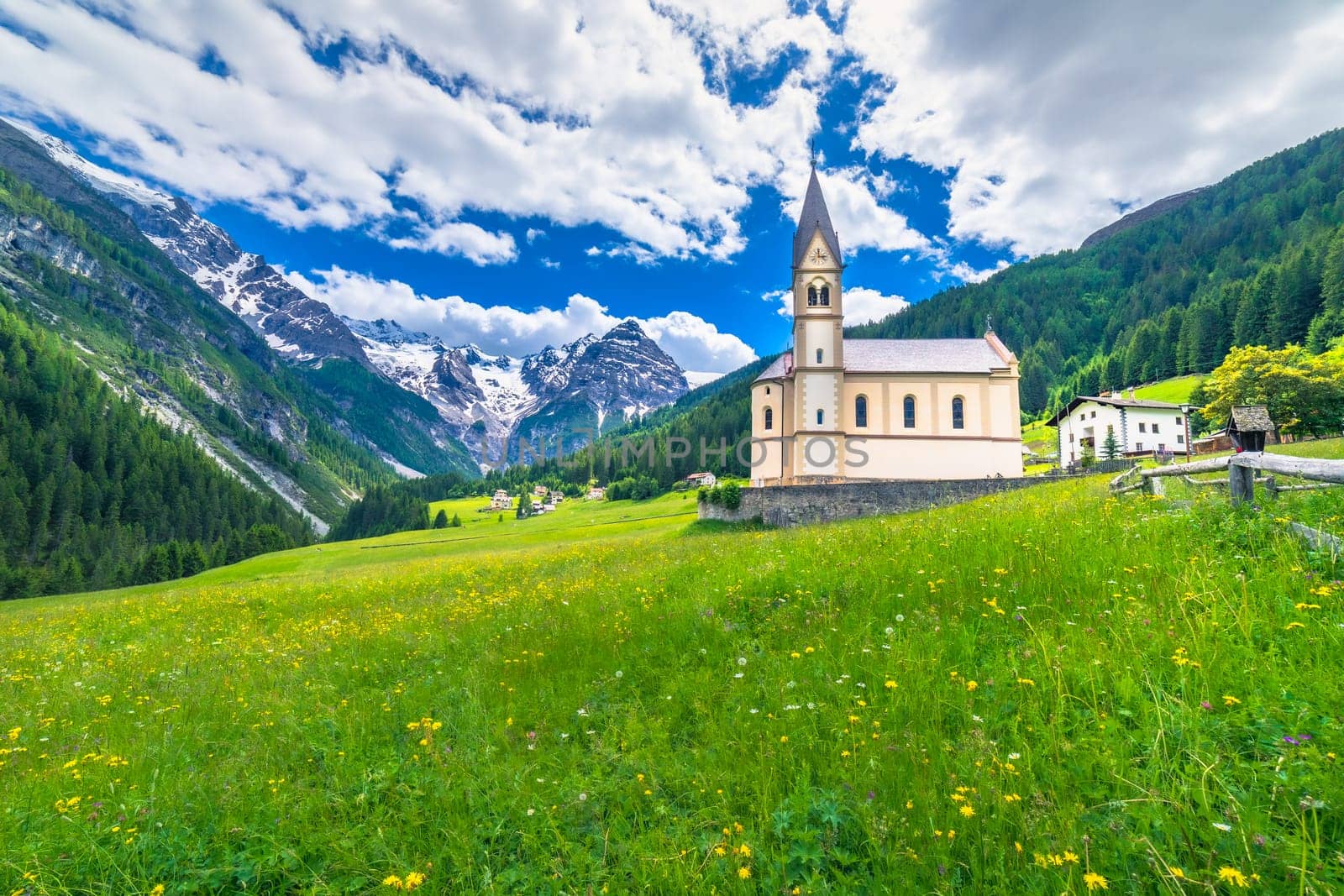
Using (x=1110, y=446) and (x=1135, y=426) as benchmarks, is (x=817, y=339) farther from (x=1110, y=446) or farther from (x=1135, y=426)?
(x=1135, y=426)

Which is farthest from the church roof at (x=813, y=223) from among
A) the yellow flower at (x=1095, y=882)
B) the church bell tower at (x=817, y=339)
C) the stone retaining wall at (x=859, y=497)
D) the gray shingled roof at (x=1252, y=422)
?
the yellow flower at (x=1095, y=882)

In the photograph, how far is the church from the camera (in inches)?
1788

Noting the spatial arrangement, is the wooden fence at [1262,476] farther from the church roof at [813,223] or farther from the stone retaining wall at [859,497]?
the church roof at [813,223]

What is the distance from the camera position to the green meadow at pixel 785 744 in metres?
3.17

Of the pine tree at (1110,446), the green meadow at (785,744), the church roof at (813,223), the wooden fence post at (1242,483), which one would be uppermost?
the church roof at (813,223)

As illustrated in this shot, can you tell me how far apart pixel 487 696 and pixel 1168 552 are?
26.5 feet

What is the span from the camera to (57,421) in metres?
145

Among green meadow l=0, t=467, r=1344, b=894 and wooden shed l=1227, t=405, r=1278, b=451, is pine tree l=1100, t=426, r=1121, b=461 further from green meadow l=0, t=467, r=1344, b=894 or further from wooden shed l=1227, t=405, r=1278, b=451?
green meadow l=0, t=467, r=1344, b=894

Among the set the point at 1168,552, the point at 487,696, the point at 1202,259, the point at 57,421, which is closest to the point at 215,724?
the point at 487,696

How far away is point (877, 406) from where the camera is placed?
4634cm

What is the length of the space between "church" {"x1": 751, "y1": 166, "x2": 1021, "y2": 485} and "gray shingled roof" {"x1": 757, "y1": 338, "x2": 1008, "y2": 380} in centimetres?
13

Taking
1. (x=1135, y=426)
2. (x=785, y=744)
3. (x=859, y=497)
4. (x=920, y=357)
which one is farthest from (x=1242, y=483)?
(x=1135, y=426)

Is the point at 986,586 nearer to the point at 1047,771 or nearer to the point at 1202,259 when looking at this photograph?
the point at 1047,771

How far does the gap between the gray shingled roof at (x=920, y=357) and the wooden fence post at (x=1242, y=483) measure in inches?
1576
